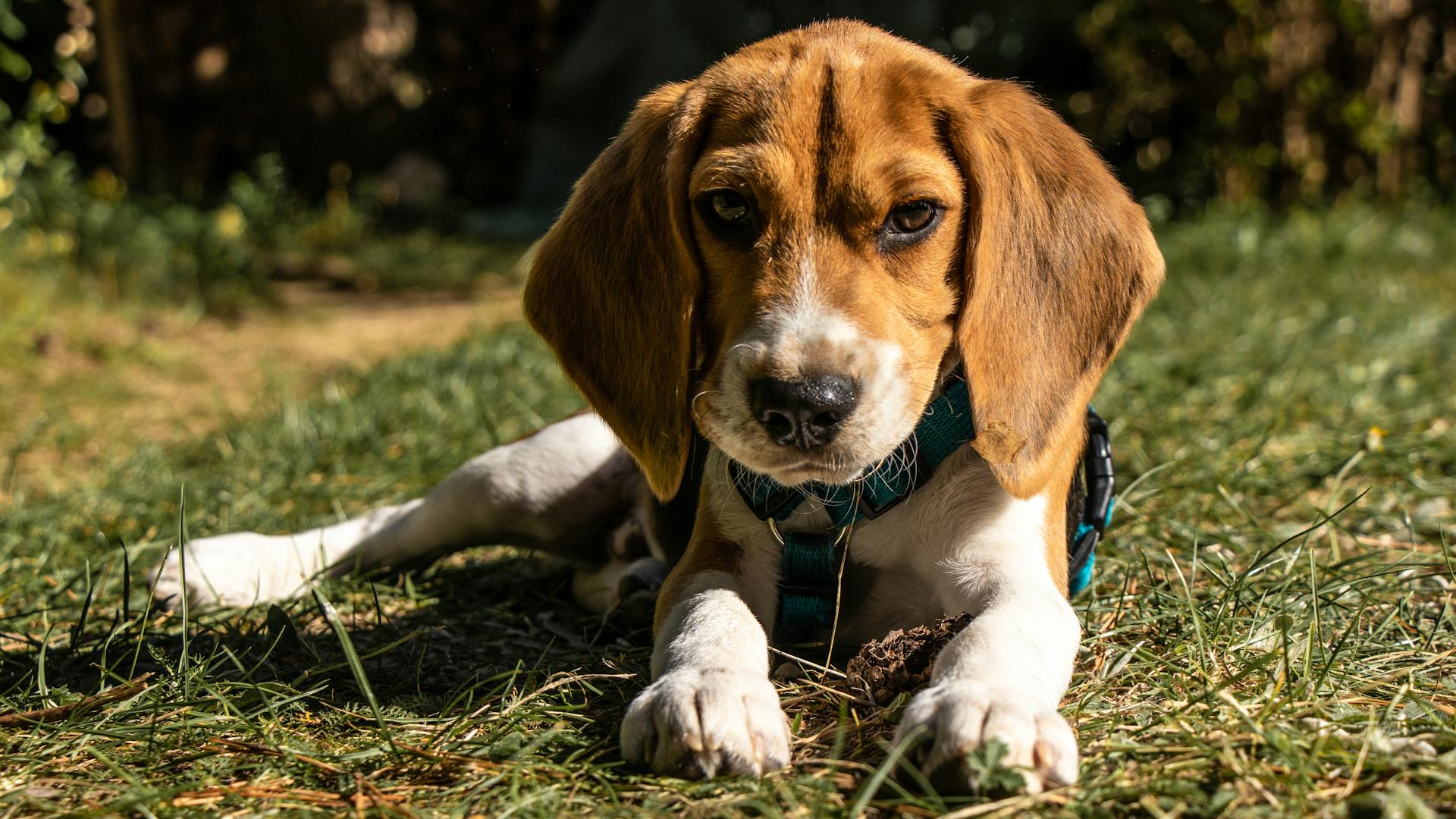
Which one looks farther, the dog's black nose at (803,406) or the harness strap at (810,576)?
the harness strap at (810,576)

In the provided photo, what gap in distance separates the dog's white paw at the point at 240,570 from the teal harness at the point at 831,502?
147cm

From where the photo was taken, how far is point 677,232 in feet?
9.80

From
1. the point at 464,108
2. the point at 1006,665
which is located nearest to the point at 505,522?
the point at 1006,665

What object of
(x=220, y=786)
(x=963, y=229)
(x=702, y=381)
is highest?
(x=963, y=229)

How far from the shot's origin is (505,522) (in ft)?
13.7

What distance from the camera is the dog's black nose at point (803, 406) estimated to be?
99.3 inches

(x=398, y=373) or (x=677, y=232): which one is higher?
(x=677, y=232)

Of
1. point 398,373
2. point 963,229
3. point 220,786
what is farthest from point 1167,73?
point 220,786

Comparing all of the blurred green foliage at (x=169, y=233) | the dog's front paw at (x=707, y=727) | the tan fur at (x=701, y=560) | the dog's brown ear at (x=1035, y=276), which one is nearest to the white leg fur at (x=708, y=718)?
the dog's front paw at (x=707, y=727)

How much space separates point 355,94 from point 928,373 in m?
12.0

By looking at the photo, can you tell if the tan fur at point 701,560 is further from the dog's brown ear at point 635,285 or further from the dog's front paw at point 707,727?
the dog's front paw at point 707,727

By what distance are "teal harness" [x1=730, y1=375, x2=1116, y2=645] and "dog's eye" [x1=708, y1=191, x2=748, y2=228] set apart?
0.62 metres

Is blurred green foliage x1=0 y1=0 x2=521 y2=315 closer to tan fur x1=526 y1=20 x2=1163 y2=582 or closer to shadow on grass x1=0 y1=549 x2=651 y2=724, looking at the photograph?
shadow on grass x1=0 y1=549 x2=651 y2=724

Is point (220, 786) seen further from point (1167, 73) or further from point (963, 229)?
point (1167, 73)
